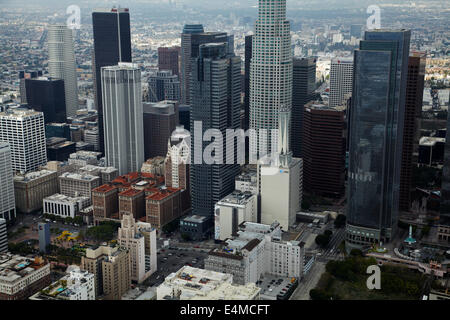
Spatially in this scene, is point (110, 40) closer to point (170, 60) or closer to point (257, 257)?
point (170, 60)

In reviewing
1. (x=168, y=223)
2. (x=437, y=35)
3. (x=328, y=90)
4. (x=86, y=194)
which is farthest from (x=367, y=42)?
(x=328, y=90)

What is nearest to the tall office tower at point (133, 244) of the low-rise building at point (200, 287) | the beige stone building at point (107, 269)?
the beige stone building at point (107, 269)

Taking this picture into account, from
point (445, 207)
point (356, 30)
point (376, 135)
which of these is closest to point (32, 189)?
point (376, 135)

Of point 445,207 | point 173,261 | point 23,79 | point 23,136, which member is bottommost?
point 173,261

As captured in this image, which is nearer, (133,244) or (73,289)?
(73,289)

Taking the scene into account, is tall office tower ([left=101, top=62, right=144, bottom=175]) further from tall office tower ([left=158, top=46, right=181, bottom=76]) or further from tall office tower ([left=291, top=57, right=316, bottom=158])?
tall office tower ([left=158, top=46, right=181, bottom=76])

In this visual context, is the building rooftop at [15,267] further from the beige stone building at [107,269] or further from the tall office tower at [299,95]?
the tall office tower at [299,95]

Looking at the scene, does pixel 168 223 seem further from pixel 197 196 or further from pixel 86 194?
pixel 86 194

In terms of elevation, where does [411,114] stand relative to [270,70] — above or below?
below
